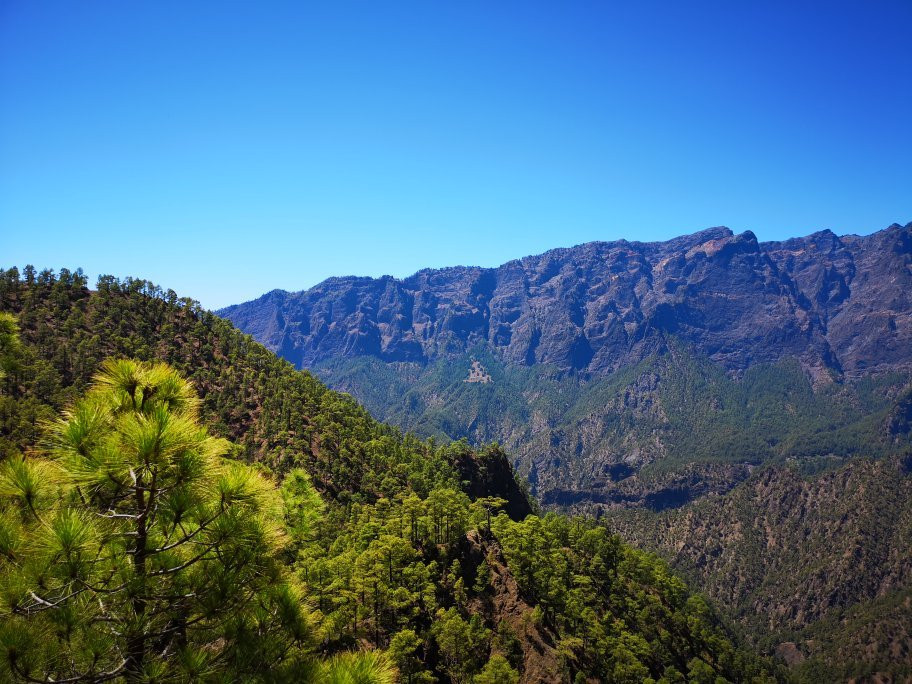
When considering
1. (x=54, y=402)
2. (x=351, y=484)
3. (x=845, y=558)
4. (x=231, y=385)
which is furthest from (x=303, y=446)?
(x=845, y=558)

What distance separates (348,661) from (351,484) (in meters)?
80.1

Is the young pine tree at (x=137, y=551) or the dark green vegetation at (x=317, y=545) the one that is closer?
the young pine tree at (x=137, y=551)

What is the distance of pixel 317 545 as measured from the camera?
47438 millimetres

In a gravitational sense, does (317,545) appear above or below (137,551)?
below

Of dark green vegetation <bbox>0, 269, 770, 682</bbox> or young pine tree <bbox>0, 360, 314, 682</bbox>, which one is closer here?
young pine tree <bbox>0, 360, 314, 682</bbox>

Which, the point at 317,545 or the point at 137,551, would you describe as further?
the point at 317,545

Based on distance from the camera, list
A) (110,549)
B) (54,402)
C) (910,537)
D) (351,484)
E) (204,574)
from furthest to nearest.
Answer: (910,537), (351,484), (54,402), (204,574), (110,549)

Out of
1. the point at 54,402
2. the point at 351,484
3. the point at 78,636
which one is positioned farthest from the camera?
the point at 351,484

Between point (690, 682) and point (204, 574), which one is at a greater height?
point (204, 574)

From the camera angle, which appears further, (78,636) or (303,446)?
(303,446)

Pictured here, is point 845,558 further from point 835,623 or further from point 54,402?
point 54,402

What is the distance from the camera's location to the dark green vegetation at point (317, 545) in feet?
24.5

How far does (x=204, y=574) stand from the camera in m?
8.08

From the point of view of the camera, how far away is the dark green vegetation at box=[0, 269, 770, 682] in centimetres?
748
